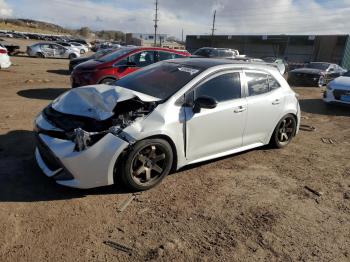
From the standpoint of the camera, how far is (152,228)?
3383 millimetres

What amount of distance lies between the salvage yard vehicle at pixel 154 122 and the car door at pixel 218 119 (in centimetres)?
1

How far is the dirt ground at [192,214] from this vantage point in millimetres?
3061

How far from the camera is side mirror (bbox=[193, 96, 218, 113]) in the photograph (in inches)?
166

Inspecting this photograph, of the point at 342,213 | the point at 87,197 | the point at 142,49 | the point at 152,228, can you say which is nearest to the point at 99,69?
the point at 142,49

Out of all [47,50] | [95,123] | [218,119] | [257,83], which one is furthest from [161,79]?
[47,50]

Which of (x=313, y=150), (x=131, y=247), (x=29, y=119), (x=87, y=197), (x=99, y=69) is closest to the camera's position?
(x=131, y=247)

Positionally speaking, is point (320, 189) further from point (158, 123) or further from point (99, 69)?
point (99, 69)

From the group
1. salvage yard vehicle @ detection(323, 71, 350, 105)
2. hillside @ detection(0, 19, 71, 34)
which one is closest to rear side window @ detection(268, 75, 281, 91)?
salvage yard vehicle @ detection(323, 71, 350, 105)

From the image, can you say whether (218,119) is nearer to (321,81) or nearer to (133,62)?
(133,62)

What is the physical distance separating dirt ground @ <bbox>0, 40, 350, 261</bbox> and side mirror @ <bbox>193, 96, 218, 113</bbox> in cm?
103

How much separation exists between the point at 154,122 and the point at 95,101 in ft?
2.92

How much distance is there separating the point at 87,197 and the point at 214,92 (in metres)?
2.26

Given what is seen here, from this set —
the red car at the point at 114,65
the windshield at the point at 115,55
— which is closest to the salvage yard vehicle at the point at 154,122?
the red car at the point at 114,65

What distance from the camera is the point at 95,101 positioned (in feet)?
13.9
